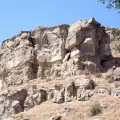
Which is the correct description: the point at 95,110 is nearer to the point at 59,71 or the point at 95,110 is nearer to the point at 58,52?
the point at 59,71

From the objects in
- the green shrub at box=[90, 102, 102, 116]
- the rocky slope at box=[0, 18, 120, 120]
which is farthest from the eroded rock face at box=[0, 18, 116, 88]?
the green shrub at box=[90, 102, 102, 116]

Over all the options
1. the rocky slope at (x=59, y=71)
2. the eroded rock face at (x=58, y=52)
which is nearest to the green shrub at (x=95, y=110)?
the rocky slope at (x=59, y=71)

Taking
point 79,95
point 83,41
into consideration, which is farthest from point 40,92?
point 83,41

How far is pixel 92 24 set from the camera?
44.5 meters

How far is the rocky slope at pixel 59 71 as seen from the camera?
119 feet

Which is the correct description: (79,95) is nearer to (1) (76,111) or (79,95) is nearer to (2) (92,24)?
(1) (76,111)

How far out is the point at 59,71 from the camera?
43.6 metres

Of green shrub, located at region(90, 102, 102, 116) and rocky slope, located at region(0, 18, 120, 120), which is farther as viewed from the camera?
rocky slope, located at region(0, 18, 120, 120)

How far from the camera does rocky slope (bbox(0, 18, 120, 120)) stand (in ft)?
119

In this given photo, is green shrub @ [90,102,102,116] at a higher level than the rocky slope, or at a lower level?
lower

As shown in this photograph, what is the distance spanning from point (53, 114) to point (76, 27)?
13.6 meters

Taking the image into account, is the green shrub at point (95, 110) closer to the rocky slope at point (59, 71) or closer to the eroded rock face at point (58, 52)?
the rocky slope at point (59, 71)

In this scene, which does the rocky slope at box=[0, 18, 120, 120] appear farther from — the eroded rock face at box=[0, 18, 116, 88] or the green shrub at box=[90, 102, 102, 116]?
the green shrub at box=[90, 102, 102, 116]

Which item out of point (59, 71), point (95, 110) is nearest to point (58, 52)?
point (59, 71)
